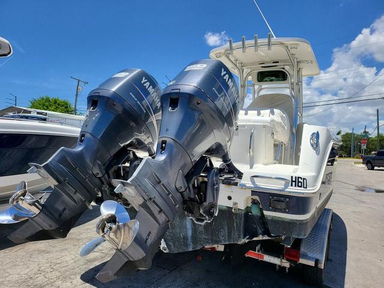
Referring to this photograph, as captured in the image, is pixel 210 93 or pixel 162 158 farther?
pixel 210 93

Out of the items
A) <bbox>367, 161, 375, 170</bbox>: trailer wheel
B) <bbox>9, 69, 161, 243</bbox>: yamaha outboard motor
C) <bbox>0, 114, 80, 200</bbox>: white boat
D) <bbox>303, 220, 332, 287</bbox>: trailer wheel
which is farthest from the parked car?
<bbox>9, 69, 161, 243</bbox>: yamaha outboard motor

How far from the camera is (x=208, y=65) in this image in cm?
236

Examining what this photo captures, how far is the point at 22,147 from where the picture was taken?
411 cm

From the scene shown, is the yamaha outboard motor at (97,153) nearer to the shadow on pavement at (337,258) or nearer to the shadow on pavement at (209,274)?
the shadow on pavement at (209,274)

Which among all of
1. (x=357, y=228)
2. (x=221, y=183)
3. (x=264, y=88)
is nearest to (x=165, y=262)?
(x=221, y=183)

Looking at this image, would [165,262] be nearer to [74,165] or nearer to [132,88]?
[74,165]

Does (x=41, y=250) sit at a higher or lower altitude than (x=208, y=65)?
lower

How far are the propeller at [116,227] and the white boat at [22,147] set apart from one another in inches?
127

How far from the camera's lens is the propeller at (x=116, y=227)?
1.46 m

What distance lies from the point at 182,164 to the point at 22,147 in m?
3.29

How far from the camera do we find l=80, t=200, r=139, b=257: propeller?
57.6 inches

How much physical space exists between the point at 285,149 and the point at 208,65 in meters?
1.60

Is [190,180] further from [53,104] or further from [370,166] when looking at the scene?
[53,104]

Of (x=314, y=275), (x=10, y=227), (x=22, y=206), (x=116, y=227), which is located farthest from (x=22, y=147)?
(x=314, y=275)
